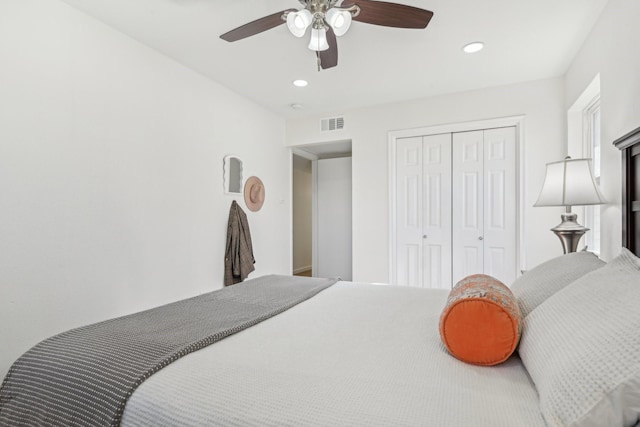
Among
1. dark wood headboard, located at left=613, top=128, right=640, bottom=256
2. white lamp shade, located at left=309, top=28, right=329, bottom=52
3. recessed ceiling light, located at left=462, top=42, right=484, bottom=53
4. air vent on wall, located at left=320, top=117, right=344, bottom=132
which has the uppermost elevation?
recessed ceiling light, located at left=462, top=42, right=484, bottom=53

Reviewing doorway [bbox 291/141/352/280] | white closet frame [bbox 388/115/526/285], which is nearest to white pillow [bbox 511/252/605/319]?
white closet frame [bbox 388/115/526/285]

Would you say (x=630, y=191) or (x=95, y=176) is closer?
(x=630, y=191)

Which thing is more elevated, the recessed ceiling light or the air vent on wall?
the recessed ceiling light

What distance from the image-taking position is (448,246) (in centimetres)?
372

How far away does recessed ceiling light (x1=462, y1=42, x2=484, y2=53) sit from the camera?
102 inches

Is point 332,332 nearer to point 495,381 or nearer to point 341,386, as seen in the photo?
point 341,386

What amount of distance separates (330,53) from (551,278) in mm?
1700

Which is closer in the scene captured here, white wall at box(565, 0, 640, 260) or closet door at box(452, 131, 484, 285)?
white wall at box(565, 0, 640, 260)

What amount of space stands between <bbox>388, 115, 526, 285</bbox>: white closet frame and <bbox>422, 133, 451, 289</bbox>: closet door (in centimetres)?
11

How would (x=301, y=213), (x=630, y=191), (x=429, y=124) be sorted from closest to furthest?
→ (x=630, y=191) < (x=429, y=124) < (x=301, y=213)

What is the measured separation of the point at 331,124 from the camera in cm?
427

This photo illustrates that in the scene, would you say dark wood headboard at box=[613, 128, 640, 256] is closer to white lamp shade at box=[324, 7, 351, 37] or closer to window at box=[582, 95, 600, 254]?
window at box=[582, 95, 600, 254]

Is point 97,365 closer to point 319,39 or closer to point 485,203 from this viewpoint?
point 319,39

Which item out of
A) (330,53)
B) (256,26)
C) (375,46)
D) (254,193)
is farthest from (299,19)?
(254,193)
